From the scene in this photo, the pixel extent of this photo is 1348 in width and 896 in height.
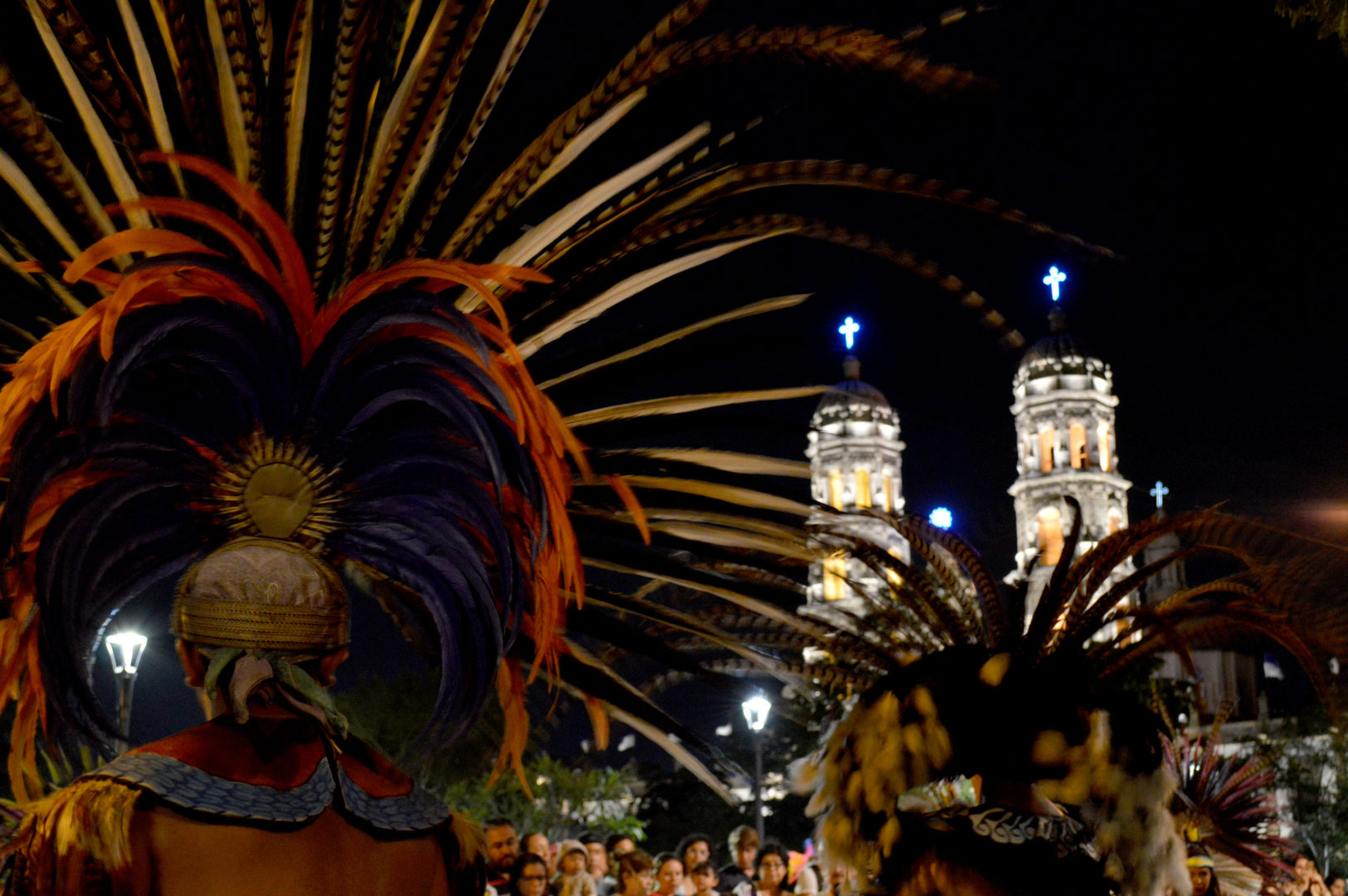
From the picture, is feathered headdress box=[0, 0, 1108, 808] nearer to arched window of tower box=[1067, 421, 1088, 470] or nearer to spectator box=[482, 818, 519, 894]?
spectator box=[482, 818, 519, 894]

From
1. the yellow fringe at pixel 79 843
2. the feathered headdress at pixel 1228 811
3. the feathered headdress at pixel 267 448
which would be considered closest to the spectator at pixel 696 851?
the feathered headdress at pixel 1228 811

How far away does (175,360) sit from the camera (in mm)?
2867

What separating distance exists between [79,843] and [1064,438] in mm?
54729

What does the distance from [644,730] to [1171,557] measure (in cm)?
159

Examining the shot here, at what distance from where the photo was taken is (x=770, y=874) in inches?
398

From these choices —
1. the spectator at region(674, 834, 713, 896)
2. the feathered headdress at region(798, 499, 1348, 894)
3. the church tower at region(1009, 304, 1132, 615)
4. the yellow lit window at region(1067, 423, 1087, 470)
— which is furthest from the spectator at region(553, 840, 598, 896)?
the yellow lit window at region(1067, 423, 1087, 470)

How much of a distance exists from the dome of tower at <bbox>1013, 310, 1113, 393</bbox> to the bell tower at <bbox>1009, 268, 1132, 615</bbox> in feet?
0.11

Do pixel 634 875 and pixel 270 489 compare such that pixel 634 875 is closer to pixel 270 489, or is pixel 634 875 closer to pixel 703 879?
pixel 703 879

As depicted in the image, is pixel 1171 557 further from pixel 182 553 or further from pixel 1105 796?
pixel 182 553

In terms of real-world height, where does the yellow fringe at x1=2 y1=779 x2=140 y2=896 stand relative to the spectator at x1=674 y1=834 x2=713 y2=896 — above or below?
above

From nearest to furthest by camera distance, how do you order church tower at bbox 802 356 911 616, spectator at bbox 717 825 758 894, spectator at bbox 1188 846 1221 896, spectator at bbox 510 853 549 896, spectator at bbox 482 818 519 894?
spectator at bbox 1188 846 1221 896
spectator at bbox 510 853 549 896
spectator at bbox 482 818 519 894
spectator at bbox 717 825 758 894
church tower at bbox 802 356 911 616

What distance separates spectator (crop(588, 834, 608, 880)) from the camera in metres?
11.2

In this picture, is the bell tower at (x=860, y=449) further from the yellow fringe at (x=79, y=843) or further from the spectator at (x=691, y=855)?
the yellow fringe at (x=79, y=843)

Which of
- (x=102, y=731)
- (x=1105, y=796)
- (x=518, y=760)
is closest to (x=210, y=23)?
(x=102, y=731)
